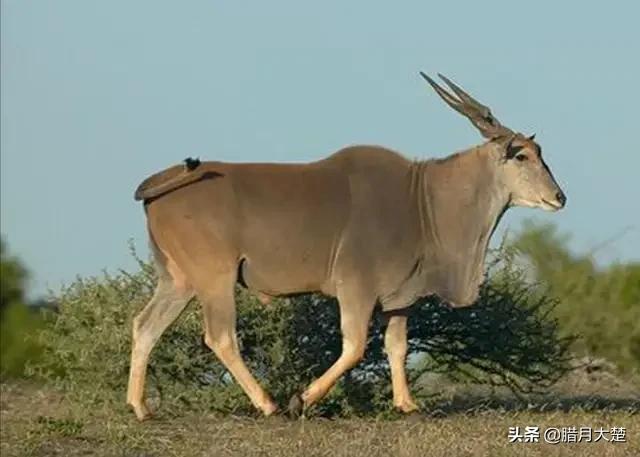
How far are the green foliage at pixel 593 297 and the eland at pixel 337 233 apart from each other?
10.2 metres

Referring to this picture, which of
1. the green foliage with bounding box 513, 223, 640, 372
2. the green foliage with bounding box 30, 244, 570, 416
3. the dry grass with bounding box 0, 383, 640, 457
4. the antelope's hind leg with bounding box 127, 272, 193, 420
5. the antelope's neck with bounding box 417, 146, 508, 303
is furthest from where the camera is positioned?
the green foliage with bounding box 513, 223, 640, 372

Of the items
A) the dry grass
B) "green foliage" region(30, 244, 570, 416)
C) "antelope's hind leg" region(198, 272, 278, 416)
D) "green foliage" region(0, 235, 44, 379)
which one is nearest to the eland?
"antelope's hind leg" region(198, 272, 278, 416)

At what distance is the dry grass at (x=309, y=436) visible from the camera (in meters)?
9.38

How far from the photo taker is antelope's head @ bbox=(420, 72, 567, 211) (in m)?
11.8

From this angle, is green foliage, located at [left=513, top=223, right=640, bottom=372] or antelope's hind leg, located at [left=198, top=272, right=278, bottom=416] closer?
antelope's hind leg, located at [left=198, top=272, right=278, bottom=416]

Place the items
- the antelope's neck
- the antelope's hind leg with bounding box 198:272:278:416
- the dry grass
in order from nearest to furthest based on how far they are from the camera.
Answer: the dry grass < the antelope's hind leg with bounding box 198:272:278:416 < the antelope's neck

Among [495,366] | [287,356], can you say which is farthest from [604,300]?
[287,356]

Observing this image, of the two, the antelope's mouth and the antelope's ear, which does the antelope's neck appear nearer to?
the antelope's ear

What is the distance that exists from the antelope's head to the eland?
0.03 ft

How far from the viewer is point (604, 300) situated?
972 inches

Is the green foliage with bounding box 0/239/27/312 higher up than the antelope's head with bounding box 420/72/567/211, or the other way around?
the antelope's head with bounding box 420/72/567/211

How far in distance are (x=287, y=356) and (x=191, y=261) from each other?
1825 millimetres

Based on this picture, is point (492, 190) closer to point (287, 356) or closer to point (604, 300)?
point (287, 356)

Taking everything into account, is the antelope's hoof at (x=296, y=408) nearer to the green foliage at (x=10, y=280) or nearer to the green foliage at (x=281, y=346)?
the green foliage at (x=281, y=346)
